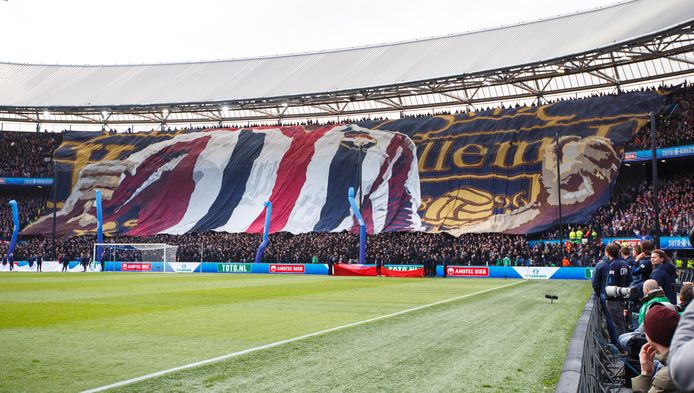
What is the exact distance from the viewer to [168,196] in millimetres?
65812

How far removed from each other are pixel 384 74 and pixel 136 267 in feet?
104

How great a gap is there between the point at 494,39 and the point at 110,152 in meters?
44.3

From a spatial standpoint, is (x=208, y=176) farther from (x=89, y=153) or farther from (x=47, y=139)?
(x=47, y=139)

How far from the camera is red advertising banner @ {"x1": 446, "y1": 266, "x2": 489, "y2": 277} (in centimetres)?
4109

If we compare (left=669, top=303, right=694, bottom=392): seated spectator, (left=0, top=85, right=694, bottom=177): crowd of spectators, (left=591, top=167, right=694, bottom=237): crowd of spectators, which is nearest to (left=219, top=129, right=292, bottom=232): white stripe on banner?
(left=0, top=85, right=694, bottom=177): crowd of spectators

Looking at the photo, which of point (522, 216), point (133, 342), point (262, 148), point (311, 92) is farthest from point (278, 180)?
point (133, 342)

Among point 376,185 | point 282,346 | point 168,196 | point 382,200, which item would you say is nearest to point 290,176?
point 376,185

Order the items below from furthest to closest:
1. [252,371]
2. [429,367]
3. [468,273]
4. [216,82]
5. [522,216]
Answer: [216,82]
[522,216]
[468,273]
[429,367]
[252,371]

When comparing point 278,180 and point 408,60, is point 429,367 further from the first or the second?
point 408,60

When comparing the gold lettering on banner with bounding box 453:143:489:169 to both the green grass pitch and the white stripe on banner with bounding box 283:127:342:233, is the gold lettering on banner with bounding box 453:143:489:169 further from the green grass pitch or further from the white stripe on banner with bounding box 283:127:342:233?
the green grass pitch

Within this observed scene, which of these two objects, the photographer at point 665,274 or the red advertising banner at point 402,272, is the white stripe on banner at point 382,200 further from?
the photographer at point 665,274

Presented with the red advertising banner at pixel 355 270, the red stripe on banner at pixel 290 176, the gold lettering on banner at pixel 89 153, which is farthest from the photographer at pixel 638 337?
the gold lettering on banner at pixel 89 153

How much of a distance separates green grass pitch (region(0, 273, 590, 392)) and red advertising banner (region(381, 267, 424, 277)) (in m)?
20.5

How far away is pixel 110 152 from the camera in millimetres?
71500
